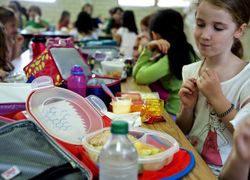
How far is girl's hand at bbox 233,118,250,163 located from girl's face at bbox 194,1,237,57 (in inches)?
23.4

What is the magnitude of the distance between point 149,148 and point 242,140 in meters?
0.27

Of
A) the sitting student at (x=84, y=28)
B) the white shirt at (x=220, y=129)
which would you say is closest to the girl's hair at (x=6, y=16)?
the sitting student at (x=84, y=28)

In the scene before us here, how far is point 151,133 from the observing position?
1.16 meters

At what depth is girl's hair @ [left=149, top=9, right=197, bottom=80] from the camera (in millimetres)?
2270

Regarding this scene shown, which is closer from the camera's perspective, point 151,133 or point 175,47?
point 151,133

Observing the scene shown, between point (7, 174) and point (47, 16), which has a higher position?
point (7, 174)

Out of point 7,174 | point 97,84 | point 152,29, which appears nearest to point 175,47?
point 152,29

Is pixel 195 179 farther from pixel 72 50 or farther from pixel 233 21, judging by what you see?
pixel 72 50

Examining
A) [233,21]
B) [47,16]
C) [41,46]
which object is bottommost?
[47,16]

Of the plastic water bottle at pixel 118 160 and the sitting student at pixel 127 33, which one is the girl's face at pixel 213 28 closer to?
the plastic water bottle at pixel 118 160

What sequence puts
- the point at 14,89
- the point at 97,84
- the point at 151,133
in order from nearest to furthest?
the point at 151,133, the point at 14,89, the point at 97,84

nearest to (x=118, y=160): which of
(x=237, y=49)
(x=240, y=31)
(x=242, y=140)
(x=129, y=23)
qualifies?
(x=242, y=140)

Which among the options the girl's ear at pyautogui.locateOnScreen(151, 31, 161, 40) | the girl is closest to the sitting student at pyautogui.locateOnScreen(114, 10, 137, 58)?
the girl

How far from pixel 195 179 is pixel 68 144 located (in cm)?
40
